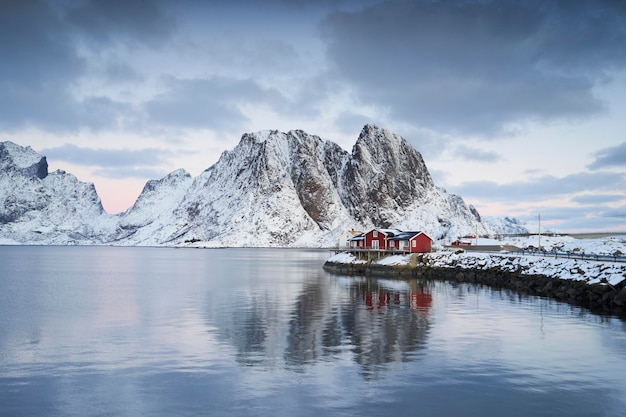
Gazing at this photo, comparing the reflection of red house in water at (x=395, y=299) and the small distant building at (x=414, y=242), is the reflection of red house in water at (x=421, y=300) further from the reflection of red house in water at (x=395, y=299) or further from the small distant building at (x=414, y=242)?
the small distant building at (x=414, y=242)

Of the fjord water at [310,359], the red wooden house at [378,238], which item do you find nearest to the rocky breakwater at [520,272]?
the fjord water at [310,359]

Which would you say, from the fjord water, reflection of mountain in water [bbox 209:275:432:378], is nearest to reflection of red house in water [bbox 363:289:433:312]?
reflection of mountain in water [bbox 209:275:432:378]

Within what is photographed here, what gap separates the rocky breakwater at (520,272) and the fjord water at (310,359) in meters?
4.67

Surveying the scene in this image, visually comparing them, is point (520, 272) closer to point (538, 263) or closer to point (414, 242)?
point (538, 263)

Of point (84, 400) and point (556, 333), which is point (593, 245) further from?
point (84, 400)

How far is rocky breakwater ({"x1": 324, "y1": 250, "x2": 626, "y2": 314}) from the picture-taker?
47181 mm

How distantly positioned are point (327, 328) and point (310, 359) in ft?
30.3

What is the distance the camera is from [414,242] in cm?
9762

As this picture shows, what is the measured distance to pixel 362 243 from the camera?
114 metres

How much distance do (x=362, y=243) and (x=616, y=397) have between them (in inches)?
3700

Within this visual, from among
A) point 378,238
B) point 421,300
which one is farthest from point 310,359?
point 378,238

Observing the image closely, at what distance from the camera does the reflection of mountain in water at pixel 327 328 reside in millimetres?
25953

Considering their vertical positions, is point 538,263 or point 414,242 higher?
point 414,242

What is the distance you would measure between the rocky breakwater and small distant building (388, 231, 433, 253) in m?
4.16
